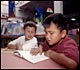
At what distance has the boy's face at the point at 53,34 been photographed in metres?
0.83

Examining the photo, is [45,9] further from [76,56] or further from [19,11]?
[76,56]

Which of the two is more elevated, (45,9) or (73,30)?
(45,9)

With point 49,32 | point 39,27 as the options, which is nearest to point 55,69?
point 49,32

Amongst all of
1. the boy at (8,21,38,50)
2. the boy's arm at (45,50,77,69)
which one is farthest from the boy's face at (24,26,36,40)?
the boy's arm at (45,50,77,69)

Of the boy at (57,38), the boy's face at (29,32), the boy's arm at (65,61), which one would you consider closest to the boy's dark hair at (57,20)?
the boy at (57,38)

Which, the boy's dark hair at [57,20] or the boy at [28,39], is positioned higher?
the boy's dark hair at [57,20]

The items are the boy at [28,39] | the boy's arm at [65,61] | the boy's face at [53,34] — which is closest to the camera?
the boy's arm at [65,61]

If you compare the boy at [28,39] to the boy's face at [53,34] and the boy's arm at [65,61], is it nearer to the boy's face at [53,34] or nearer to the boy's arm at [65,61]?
the boy's face at [53,34]

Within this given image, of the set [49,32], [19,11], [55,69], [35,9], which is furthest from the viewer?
[19,11]

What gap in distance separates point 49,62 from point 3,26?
4.67 feet

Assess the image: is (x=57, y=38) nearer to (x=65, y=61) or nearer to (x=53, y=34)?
(x=53, y=34)

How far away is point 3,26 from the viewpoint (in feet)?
6.54

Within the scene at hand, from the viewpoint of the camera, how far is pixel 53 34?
2.80 ft

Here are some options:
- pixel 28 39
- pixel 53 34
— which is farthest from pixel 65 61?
pixel 28 39
